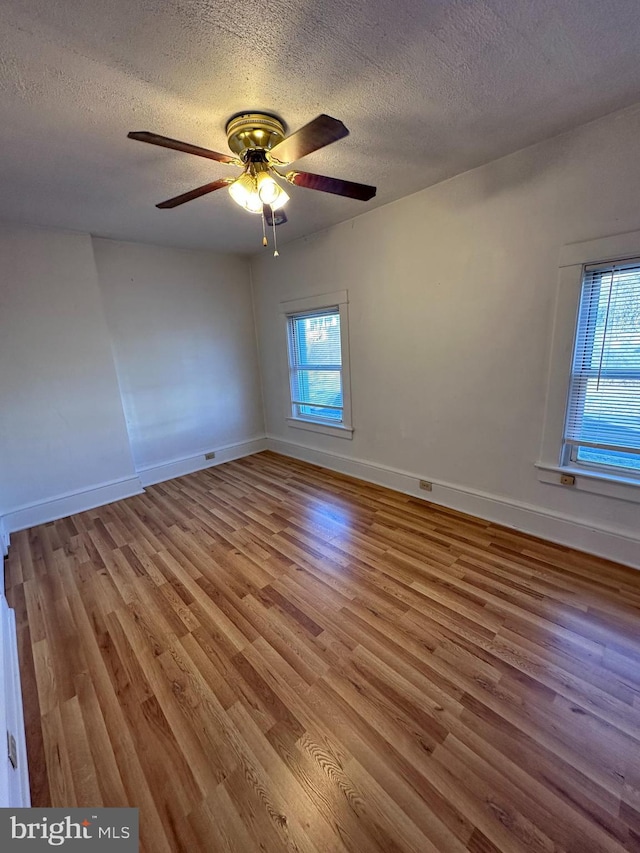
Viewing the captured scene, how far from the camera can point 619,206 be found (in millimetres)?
1895

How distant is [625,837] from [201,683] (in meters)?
1.60

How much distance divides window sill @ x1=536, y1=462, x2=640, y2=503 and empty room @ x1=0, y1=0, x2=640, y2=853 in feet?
0.06

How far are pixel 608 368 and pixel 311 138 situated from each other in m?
2.13

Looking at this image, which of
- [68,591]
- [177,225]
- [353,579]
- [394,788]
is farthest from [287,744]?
[177,225]

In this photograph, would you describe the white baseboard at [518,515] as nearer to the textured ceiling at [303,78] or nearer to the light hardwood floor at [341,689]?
the light hardwood floor at [341,689]

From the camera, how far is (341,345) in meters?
3.60

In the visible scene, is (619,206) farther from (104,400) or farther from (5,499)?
(5,499)

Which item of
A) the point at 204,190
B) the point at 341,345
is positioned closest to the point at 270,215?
the point at 204,190

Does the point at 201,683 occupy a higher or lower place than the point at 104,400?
lower

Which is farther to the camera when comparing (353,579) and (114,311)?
(114,311)

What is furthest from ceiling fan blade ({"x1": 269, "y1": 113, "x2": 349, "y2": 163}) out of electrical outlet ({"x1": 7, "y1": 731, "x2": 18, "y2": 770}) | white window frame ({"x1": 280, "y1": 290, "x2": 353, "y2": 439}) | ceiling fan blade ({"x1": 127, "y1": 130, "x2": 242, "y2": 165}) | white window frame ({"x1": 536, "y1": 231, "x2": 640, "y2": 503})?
electrical outlet ({"x1": 7, "y1": 731, "x2": 18, "y2": 770})

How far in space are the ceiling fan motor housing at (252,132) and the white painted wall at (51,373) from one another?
230 cm

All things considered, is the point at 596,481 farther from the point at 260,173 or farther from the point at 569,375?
the point at 260,173

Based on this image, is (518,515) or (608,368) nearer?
(608,368)
